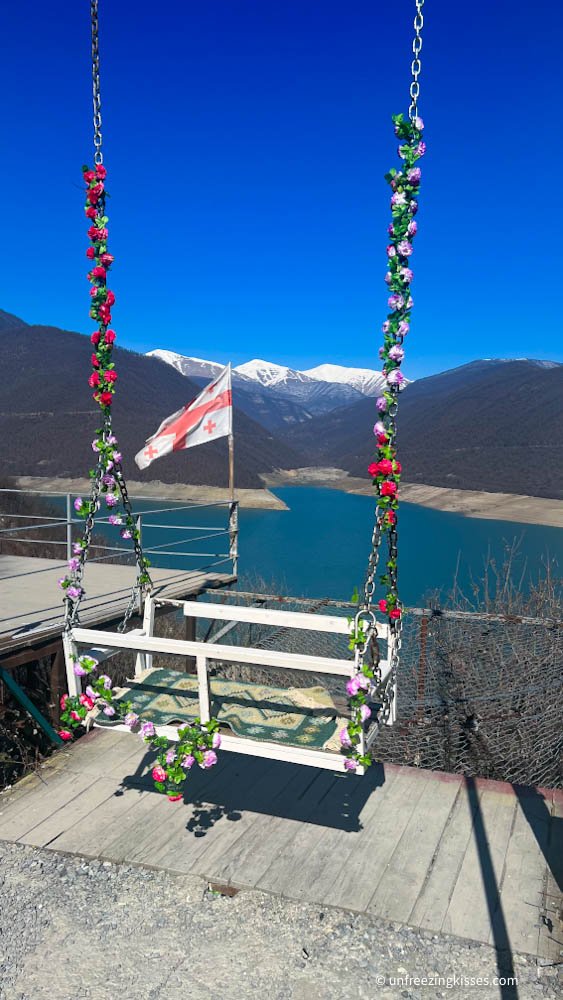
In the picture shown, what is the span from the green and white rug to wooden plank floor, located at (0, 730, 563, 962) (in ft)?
1.98

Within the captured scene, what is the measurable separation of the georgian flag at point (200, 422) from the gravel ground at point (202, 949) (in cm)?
397

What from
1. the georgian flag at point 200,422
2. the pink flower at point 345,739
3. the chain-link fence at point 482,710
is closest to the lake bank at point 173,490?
the chain-link fence at point 482,710

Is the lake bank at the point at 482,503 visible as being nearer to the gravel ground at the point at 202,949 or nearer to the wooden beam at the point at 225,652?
the wooden beam at the point at 225,652

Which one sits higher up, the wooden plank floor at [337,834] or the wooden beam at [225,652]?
the wooden beam at [225,652]

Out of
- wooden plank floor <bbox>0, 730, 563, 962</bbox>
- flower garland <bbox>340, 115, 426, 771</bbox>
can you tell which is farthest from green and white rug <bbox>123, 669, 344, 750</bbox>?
wooden plank floor <bbox>0, 730, 563, 962</bbox>

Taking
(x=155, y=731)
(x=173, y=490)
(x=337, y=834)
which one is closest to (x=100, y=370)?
(x=155, y=731)

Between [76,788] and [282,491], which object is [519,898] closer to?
[76,788]

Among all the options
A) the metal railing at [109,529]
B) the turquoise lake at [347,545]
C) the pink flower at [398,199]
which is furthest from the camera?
the turquoise lake at [347,545]

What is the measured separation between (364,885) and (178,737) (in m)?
1.08

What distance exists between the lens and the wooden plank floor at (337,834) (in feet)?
10.0

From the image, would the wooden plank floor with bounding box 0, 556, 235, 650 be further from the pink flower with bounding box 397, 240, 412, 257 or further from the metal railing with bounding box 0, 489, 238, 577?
the pink flower with bounding box 397, 240, 412, 257

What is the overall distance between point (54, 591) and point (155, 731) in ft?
12.7

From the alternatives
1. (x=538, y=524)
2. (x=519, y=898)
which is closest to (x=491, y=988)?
(x=519, y=898)

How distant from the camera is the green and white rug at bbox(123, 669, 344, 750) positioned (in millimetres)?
3416
